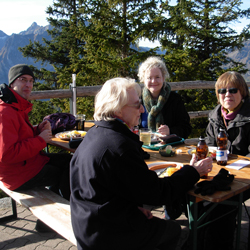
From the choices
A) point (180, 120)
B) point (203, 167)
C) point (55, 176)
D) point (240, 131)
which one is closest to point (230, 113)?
point (240, 131)

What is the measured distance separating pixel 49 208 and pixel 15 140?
646mm

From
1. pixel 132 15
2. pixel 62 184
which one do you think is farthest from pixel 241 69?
pixel 62 184

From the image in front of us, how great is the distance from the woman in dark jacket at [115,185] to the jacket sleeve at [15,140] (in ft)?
2.52

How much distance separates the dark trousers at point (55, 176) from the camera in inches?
99.3

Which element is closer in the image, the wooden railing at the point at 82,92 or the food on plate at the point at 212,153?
Result: the food on plate at the point at 212,153

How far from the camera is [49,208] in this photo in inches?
89.3

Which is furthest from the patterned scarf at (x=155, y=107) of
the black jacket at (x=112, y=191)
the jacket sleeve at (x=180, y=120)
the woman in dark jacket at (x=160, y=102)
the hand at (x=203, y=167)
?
the black jacket at (x=112, y=191)

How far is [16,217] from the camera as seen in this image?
320cm

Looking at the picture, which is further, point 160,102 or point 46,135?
point 160,102

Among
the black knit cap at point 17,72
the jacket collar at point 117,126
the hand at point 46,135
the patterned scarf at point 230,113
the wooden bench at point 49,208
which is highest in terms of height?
the black knit cap at point 17,72

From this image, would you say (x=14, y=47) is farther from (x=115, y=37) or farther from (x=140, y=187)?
(x=140, y=187)

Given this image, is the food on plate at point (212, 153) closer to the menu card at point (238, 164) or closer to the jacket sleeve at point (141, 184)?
the menu card at point (238, 164)

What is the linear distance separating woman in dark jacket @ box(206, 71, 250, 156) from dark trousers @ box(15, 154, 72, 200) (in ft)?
5.45

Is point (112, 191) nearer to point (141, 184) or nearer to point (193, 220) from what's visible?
point (141, 184)
